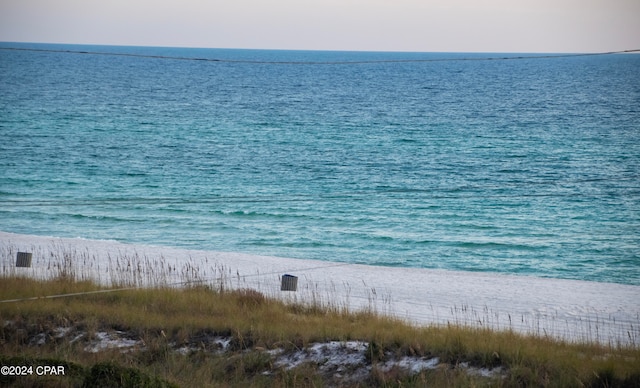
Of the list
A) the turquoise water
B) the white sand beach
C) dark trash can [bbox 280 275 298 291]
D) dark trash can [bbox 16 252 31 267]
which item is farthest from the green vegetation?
the turquoise water

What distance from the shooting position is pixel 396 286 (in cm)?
2052

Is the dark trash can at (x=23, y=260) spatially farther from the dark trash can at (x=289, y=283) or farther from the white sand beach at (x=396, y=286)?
the dark trash can at (x=289, y=283)

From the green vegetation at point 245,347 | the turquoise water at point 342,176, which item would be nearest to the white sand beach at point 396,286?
the green vegetation at point 245,347

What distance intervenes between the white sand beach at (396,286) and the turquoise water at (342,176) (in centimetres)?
243

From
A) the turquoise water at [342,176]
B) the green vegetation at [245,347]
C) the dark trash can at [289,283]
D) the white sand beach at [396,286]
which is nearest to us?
the green vegetation at [245,347]

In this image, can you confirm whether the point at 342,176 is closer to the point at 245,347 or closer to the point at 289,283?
the point at 289,283

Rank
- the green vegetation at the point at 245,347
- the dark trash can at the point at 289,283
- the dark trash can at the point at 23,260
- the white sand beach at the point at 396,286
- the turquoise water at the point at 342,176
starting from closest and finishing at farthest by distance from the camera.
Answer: the green vegetation at the point at 245,347, the white sand beach at the point at 396,286, the dark trash can at the point at 289,283, the dark trash can at the point at 23,260, the turquoise water at the point at 342,176

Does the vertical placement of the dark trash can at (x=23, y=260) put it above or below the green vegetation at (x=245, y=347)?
below

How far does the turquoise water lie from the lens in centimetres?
2822

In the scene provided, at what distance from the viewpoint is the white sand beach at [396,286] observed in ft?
55.0

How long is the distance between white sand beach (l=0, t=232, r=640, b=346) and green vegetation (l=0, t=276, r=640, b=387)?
1.72 m

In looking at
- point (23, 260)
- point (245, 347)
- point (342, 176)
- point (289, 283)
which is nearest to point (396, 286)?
point (289, 283)

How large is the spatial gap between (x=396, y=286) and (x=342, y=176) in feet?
80.2

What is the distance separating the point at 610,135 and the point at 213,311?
5761 cm
